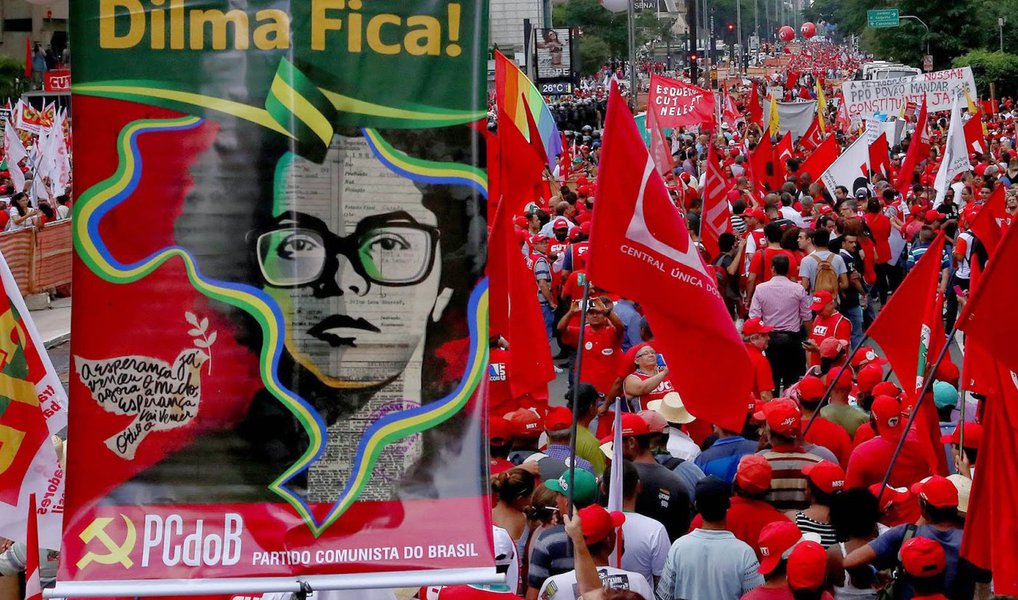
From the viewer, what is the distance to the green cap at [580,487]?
5848 mm

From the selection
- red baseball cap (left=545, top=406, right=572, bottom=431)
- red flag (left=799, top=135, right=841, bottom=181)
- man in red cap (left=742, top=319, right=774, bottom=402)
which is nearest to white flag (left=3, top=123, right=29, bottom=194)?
red flag (left=799, top=135, right=841, bottom=181)

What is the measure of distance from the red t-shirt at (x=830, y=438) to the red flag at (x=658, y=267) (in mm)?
1991

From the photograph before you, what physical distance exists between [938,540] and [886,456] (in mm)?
1426

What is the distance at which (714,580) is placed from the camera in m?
5.38

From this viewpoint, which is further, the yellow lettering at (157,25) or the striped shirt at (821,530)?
the striped shirt at (821,530)

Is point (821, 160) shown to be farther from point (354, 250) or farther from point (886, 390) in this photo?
point (354, 250)

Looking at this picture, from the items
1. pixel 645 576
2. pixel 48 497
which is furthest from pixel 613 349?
pixel 48 497

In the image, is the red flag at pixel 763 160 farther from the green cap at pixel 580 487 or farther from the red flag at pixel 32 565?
the red flag at pixel 32 565

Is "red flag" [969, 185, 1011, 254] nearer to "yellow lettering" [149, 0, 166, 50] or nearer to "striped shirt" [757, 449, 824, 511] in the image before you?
"striped shirt" [757, 449, 824, 511]

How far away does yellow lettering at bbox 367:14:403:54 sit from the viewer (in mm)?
3490

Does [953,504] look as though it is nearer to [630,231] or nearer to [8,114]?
[630,231]

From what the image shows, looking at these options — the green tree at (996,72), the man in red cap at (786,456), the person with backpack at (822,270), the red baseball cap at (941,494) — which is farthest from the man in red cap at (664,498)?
the green tree at (996,72)

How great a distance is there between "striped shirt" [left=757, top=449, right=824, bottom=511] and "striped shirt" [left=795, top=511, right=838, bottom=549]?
49 centimetres

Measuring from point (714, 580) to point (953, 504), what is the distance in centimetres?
94
